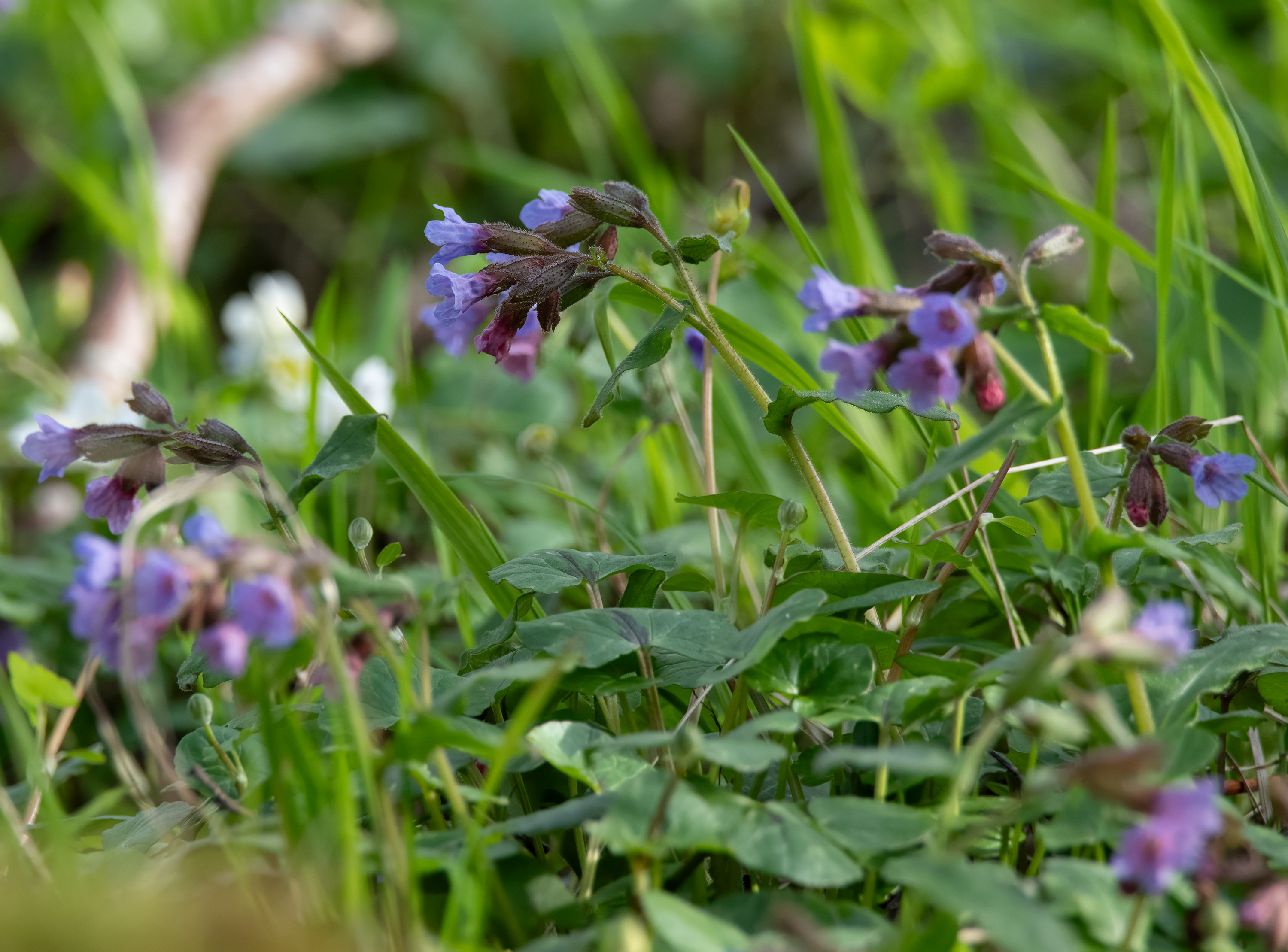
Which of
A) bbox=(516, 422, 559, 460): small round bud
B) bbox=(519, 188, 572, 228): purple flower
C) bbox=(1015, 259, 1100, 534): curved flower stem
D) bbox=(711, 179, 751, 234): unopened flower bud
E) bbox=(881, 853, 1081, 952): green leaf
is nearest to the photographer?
bbox=(881, 853, 1081, 952): green leaf

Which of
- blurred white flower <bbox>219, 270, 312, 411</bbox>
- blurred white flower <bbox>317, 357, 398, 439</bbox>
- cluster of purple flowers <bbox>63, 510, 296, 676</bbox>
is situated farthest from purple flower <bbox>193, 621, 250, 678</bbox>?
blurred white flower <bbox>219, 270, 312, 411</bbox>

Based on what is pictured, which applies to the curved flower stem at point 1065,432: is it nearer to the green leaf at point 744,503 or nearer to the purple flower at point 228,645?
the green leaf at point 744,503

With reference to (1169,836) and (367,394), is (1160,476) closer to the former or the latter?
(1169,836)

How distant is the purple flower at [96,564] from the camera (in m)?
0.62

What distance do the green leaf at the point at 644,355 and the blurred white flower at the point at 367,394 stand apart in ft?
2.82

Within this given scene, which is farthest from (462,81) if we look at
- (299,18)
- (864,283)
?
(864,283)

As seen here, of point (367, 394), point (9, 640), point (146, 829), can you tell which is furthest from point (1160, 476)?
point (9, 640)

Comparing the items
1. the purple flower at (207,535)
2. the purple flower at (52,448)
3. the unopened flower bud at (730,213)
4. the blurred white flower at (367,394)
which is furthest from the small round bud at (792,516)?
the blurred white flower at (367,394)

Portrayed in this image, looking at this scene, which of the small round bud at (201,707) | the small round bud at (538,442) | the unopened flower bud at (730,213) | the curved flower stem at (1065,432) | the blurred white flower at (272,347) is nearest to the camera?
the curved flower stem at (1065,432)

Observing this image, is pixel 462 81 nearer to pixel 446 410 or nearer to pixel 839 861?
pixel 446 410

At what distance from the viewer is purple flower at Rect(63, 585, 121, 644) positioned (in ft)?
2.02

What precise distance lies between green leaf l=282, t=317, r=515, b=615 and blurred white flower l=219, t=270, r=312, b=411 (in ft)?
3.60

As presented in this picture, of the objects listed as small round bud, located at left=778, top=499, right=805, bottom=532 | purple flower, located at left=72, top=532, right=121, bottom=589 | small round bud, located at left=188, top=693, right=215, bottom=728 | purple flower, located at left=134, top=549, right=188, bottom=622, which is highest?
purple flower, located at left=72, top=532, right=121, bottom=589

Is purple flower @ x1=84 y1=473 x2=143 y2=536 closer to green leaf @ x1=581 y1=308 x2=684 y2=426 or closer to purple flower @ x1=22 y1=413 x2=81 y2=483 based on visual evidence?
purple flower @ x1=22 y1=413 x2=81 y2=483
